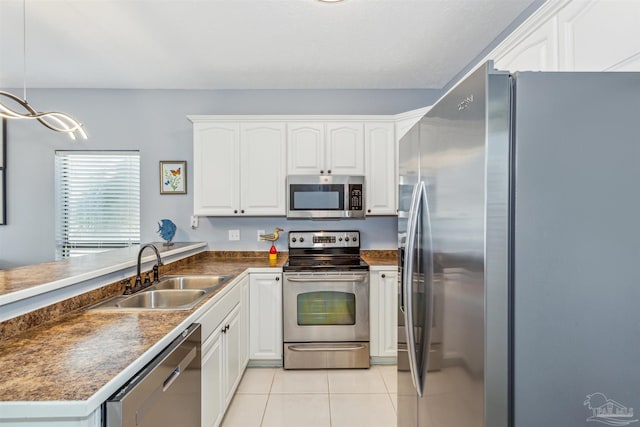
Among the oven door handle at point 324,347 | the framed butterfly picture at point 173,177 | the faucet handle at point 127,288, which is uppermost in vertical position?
the framed butterfly picture at point 173,177

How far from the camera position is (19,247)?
3545mm

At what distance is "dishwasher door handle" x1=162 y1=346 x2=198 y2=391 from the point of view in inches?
49.9

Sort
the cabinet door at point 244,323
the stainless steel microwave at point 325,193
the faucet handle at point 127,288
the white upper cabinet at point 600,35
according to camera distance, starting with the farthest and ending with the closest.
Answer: the stainless steel microwave at point 325,193
the cabinet door at point 244,323
the faucet handle at point 127,288
the white upper cabinet at point 600,35

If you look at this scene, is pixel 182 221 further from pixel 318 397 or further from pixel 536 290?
pixel 536 290

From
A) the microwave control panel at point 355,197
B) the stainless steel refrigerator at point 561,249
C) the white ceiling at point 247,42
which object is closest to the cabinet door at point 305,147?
the microwave control panel at point 355,197

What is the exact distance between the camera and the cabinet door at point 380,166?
3.30 metres

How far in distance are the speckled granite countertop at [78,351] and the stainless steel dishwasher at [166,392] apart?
5cm

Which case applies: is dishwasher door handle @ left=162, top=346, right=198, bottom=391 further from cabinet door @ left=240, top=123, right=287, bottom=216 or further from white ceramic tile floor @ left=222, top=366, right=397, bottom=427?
cabinet door @ left=240, top=123, right=287, bottom=216

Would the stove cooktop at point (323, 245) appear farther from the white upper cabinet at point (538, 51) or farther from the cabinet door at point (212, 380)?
the white upper cabinet at point (538, 51)

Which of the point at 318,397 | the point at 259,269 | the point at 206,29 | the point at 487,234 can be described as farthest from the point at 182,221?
the point at 487,234

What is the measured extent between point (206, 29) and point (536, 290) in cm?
248

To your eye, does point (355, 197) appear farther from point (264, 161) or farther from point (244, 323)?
point (244, 323)

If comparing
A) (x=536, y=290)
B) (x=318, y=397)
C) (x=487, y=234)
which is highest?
(x=487, y=234)

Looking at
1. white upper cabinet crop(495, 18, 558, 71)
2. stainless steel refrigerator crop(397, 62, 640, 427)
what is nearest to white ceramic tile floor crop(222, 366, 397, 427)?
stainless steel refrigerator crop(397, 62, 640, 427)
